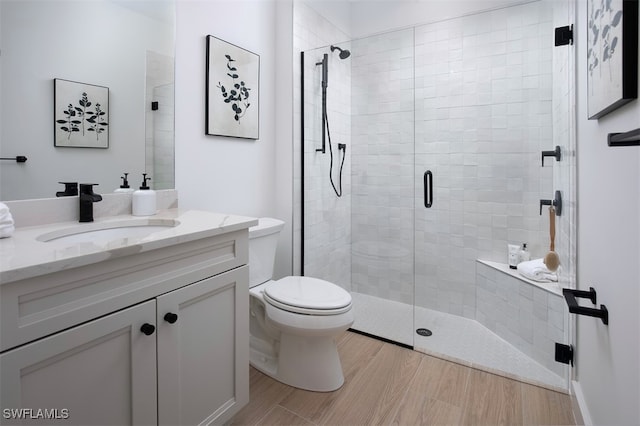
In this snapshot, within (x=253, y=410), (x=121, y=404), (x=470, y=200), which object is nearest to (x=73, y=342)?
(x=121, y=404)

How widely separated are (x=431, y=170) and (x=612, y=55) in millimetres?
1671

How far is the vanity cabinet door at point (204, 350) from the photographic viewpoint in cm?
113

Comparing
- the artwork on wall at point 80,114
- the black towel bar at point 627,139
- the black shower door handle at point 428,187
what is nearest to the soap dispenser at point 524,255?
the black shower door handle at point 428,187

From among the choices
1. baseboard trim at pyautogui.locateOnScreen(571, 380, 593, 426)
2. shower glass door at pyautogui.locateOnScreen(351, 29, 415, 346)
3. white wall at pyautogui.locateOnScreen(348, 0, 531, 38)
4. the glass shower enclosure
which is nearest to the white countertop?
the glass shower enclosure

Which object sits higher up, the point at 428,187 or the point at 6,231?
the point at 428,187

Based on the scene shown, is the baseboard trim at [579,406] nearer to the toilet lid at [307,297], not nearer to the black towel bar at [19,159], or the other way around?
the toilet lid at [307,297]

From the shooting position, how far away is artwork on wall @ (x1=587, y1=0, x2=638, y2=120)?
77 cm

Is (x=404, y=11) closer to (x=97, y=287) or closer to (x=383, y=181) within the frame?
(x=383, y=181)

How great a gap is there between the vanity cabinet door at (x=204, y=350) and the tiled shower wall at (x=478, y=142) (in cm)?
A: 154

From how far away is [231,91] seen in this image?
6.86 feet

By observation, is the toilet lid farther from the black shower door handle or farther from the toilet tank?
the black shower door handle

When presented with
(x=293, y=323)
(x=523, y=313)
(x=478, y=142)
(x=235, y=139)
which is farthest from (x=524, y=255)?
(x=235, y=139)

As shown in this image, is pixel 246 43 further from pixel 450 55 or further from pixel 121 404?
pixel 121 404

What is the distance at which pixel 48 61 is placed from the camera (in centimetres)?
132
